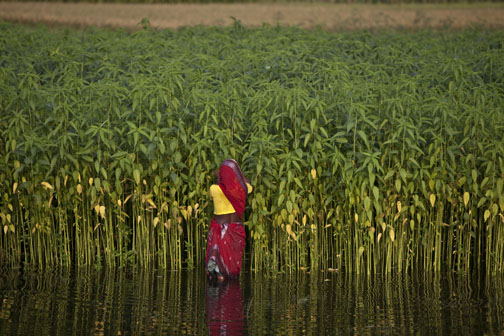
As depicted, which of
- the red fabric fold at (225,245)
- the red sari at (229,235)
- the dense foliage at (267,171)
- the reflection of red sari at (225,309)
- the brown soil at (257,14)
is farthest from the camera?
the brown soil at (257,14)

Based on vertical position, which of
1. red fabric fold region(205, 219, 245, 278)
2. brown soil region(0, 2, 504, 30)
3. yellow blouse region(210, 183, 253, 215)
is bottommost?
red fabric fold region(205, 219, 245, 278)

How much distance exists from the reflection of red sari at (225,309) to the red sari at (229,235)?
205 millimetres

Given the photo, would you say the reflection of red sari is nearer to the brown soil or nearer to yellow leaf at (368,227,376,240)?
yellow leaf at (368,227,376,240)

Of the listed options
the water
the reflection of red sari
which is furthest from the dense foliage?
the reflection of red sari

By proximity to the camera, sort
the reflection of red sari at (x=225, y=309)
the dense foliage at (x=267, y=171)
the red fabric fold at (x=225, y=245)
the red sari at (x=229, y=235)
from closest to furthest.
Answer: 1. the reflection of red sari at (x=225, y=309)
2. the red sari at (x=229, y=235)
3. the red fabric fold at (x=225, y=245)
4. the dense foliage at (x=267, y=171)

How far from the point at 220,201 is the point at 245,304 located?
4.32 ft

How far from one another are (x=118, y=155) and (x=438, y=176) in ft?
11.5

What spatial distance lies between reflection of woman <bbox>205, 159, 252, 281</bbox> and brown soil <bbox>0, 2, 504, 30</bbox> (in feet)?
40.8

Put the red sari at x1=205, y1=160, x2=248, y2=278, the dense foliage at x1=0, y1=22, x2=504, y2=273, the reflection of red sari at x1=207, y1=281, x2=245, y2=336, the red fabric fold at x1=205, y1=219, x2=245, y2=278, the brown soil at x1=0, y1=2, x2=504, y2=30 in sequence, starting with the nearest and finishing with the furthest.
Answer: the reflection of red sari at x1=207, y1=281, x2=245, y2=336
the red sari at x1=205, y1=160, x2=248, y2=278
the red fabric fold at x1=205, y1=219, x2=245, y2=278
the dense foliage at x1=0, y1=22, x2=504, y2=273
the brown soil at x1=0, y1=2, x2=504, y2=30

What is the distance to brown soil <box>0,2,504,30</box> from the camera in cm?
2083

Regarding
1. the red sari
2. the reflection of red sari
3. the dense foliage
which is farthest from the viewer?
the dense foliage

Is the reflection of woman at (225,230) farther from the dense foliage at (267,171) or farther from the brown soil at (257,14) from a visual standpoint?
the brown soil at (257,14)

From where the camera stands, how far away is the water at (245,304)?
6.93 metres

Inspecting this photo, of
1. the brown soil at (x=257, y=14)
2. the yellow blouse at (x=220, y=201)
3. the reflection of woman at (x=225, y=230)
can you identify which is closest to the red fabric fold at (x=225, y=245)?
the reflection of woman at (x=225, y=230)
